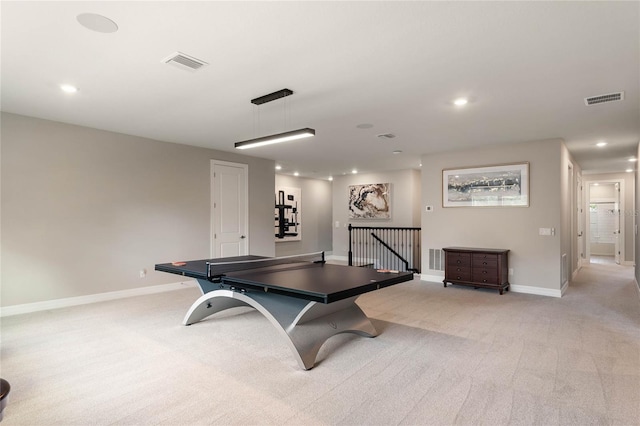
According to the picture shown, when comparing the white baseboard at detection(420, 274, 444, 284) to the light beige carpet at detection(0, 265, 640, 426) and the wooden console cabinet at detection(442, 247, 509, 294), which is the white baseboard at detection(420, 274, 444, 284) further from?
the light beige carpet at detection(0, 265, 640, 426)

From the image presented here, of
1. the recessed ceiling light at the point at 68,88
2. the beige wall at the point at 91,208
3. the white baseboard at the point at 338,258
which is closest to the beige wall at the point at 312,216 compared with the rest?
the white baseboard at the point at 338,258

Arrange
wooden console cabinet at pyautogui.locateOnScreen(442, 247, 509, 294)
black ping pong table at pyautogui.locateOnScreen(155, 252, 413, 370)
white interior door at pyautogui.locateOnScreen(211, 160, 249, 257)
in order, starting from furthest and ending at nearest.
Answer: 1. white interior door at pyautogui.locateOnScreen(211, 160, 249, 257)
2. wooden console cabinet at pyautogui.locateOnScreen(442, 247, 509, 294)
3. black ping pong table at pyautogui.locateOnScreen(155, 252, 413, 370)

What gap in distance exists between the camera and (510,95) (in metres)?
3.73

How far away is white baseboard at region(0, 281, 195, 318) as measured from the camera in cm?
454

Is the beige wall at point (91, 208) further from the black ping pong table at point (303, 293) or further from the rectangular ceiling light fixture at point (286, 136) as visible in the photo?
the rectangular ceiling light fixture at point (286, 136)

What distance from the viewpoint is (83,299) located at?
16.8 feet

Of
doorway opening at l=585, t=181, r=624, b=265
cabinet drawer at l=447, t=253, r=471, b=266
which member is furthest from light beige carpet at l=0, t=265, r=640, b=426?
doorway opening at l=585, t=181, r=624, b=265

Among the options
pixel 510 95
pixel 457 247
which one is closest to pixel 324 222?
pixel 457 247

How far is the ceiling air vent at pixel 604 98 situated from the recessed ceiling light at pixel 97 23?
14.9 ft

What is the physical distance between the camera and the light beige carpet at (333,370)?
2.26 meters

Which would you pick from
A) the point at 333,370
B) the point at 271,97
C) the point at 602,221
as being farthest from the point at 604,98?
the point at 602,221

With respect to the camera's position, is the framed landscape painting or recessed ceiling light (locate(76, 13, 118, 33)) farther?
the framed landscape painting

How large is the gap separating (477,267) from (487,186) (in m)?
1.49

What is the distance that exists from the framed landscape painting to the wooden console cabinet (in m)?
0.88
